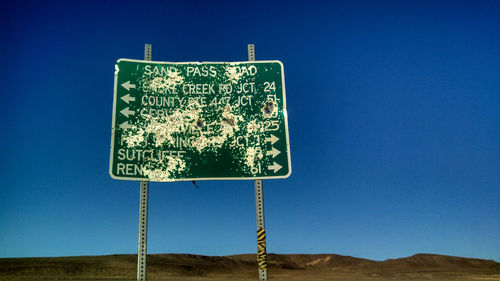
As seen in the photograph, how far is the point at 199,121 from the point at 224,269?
34.3 metres

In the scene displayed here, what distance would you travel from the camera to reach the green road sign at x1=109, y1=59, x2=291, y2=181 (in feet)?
16.1

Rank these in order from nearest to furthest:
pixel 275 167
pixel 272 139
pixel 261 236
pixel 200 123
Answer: pixel 261 236, pixel 275 167, pixel 272 139, pixel 200 123

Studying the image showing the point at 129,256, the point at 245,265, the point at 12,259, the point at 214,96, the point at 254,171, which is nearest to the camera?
the point at 254,171

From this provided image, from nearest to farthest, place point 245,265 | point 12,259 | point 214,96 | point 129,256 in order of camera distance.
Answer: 1. point 214,96
2. point 12,259
3. point 129,256
4. point 245,265

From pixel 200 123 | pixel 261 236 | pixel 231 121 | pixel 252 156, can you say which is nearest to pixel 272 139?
pixel 252 156

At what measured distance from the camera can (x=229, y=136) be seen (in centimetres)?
505

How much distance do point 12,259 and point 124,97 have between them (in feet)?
77.2

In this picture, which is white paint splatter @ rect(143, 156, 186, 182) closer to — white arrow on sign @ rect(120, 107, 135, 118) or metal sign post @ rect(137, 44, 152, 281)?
metal sign post @ rect(137, 44, 152, 281)

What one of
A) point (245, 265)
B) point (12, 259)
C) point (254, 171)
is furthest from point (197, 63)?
point (245, 265)

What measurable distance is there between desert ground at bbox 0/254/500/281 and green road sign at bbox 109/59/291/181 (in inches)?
164

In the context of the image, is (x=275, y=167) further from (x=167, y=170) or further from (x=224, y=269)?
(x=224, y=269)

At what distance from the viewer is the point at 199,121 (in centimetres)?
512

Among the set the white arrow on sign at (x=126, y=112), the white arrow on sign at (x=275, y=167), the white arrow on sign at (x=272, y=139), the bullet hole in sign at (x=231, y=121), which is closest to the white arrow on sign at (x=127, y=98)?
the white arrow on sign at (x=126, y=112)

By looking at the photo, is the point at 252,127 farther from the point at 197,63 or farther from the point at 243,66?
the point at 197,63
